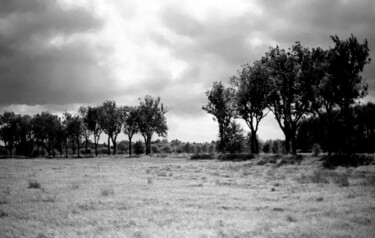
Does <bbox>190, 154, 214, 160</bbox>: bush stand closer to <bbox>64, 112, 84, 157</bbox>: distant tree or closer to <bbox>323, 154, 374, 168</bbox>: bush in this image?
<bbox>323, 154, 374, 168</bbox>: bush

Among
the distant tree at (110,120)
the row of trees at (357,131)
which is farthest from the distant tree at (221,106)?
the distant tree at (110,120)

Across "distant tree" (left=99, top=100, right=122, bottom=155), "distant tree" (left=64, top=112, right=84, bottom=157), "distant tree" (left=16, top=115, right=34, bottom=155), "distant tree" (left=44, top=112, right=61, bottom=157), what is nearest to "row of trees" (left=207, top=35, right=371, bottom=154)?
"distant tree" (left=99, top=100, right=122, bottom=155)

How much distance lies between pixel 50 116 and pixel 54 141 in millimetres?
12066

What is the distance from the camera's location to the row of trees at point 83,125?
296 feet

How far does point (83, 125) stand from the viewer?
333 ft

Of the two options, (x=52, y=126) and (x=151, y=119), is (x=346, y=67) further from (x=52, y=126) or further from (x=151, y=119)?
(x=52, y=126)

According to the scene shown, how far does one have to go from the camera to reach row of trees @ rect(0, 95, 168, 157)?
9015cm

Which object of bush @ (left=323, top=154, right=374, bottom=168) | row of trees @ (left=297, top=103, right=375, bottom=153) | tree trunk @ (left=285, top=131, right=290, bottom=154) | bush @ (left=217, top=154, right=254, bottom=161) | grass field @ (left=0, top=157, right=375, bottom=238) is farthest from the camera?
row of trees @ (left=297, top=103, right=375, bottom=153)

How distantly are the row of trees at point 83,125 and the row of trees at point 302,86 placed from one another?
32.7m

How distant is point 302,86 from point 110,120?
72.9 m

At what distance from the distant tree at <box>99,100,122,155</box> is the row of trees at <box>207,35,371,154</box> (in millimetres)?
49023

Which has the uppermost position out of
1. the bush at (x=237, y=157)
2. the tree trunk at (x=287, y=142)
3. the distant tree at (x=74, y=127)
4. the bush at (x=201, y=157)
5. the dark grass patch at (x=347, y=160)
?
the distant tree at (x=74, y=127)

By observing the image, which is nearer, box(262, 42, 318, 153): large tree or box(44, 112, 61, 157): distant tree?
box(262, 42, 318, 153): large tree

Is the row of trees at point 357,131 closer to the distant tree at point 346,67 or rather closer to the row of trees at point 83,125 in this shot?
the distant tree at point 346,67
